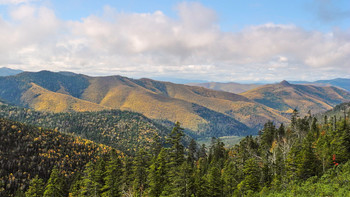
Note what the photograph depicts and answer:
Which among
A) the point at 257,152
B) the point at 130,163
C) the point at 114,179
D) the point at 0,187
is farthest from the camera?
the point at 0,187

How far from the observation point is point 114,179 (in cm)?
6544

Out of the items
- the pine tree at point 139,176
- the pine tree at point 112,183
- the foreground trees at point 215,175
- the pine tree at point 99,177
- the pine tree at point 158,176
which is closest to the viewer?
the foreground trees at point 215,175

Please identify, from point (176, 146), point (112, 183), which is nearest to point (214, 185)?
point (176, 146)

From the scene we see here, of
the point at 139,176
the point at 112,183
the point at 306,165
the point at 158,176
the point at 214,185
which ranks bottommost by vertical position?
the point at 112,183

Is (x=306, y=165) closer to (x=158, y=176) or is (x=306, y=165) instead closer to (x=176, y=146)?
(x=176, y=146)

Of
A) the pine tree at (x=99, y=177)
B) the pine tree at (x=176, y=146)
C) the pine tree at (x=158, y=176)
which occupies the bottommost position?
the pine tree at (x=99, y=177)

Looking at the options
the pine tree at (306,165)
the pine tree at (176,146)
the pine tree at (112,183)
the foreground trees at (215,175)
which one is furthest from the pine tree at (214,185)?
the pine tree at (112,183)

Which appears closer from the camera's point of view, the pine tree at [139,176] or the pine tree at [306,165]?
the pine tree at [306,165]

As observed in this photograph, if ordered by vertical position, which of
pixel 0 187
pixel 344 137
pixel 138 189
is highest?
pixel 344 137

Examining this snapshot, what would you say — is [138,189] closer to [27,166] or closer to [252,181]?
[252,181]

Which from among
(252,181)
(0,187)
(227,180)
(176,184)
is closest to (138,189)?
(176,184)

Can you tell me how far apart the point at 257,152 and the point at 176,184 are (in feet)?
208

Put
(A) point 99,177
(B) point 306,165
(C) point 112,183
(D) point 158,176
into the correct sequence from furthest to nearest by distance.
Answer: (A) point 99,177 → (C) point 112,183 → (B) point 306,165 → (D) point 158,176

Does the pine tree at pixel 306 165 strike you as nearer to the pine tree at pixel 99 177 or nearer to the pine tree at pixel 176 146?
the pine tree at pixel 176 146
